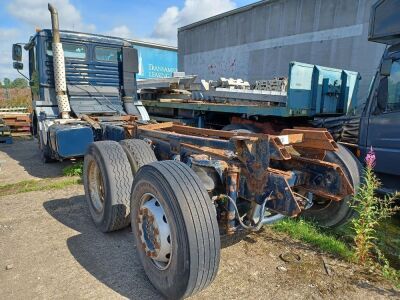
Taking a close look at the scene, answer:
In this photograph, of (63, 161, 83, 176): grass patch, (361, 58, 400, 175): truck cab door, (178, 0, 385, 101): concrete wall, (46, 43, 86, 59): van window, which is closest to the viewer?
(361, 58, 400, 175): truck cab door

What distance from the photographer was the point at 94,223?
12.0 ft

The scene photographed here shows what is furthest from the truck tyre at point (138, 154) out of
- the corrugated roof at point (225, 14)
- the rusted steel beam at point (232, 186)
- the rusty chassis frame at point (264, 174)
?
the corrugated roof at point (225, 14)

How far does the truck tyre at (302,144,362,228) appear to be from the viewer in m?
3.11

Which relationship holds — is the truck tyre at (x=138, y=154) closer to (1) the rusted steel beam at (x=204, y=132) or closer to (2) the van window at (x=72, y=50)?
(1) the rusted steel beam at (x=204, y=132)

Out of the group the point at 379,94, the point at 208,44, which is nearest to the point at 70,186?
the point at 379,94

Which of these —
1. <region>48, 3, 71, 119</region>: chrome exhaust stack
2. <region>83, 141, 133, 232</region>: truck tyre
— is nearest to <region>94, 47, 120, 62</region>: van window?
<region>48, 3, 71, 119</region>: chrome exhaust stack

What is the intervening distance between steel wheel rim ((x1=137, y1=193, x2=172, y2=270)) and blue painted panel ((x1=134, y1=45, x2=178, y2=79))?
1155cm

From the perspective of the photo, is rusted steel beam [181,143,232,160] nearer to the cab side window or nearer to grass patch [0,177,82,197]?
the cab side window

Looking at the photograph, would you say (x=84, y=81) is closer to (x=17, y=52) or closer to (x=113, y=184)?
(x=17, y=52)

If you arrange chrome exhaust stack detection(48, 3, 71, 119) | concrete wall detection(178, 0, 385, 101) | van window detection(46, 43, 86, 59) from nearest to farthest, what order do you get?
chrome exhaust stack detection(48, 3, 71, 119) → van window detection(46, 43, 86, 59) → concrete wall detection(178, 0, 385, 101)

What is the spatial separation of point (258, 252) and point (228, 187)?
39.7 inches

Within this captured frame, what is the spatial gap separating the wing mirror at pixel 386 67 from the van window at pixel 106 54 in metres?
5.59

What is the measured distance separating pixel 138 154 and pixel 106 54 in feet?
15.3

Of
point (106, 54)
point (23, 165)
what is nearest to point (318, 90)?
point (106, 54)
